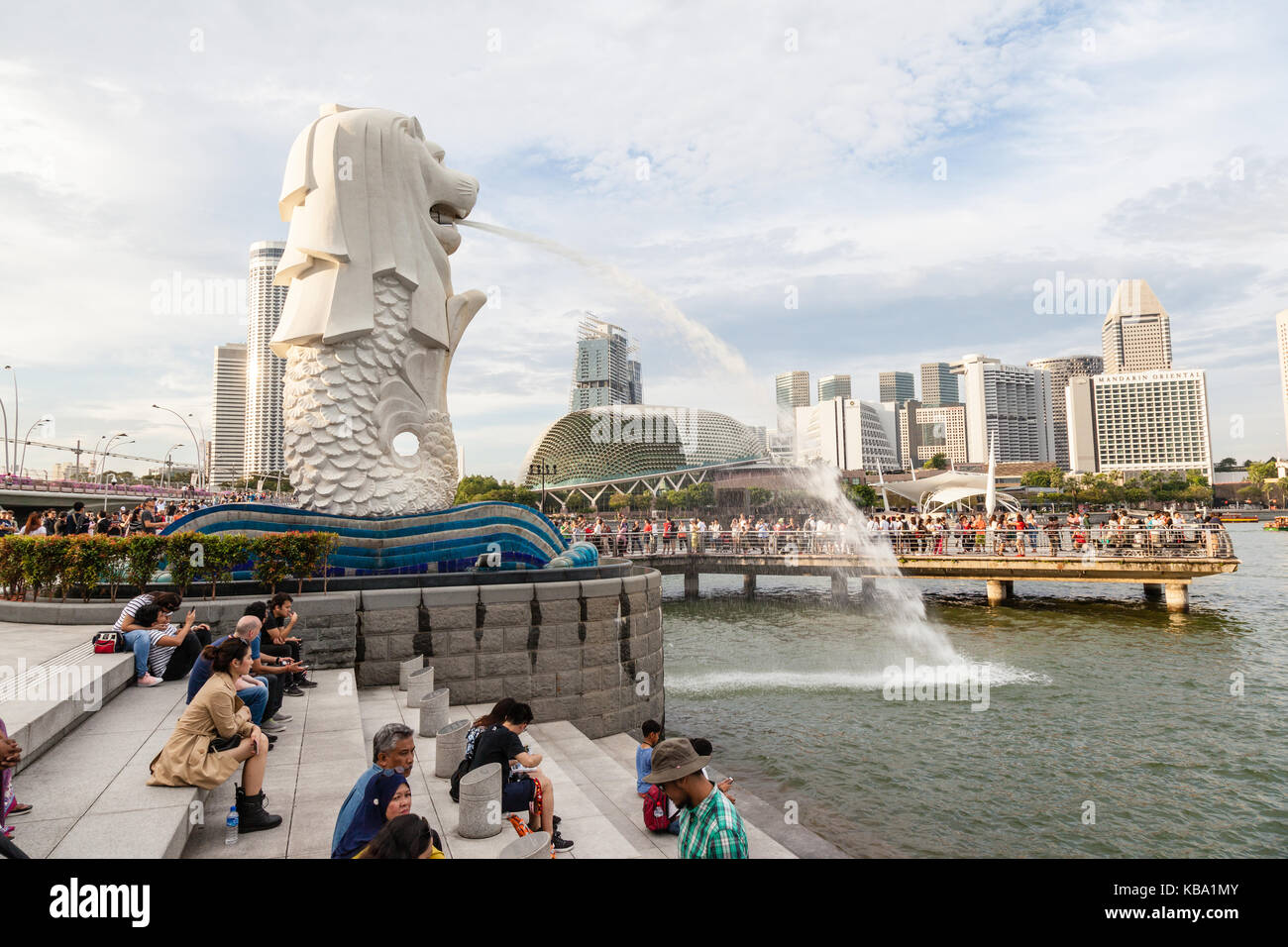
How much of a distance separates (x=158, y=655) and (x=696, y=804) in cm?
637

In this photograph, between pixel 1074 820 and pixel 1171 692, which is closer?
pixel 1074 820

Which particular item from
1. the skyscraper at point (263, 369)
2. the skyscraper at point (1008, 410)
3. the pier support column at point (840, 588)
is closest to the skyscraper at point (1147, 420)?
the skyscraper at point (1008, 410)

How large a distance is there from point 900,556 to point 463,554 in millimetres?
17424

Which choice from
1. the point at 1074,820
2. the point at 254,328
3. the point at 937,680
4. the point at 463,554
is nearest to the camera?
the point at 1074,820

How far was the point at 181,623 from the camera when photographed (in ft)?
27.8

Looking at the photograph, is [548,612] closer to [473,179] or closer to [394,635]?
[394,635]

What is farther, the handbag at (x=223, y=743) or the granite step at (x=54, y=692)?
the granite step at (x=54, y=692)

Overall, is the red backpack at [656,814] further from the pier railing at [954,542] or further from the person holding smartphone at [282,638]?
the pier railing at [954,542]

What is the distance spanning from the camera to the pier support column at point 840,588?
1038 inches

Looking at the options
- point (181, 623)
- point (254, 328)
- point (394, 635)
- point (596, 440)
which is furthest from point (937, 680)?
point (254, 328)

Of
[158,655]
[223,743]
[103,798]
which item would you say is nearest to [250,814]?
[223,743]

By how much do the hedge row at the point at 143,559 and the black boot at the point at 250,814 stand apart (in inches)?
210

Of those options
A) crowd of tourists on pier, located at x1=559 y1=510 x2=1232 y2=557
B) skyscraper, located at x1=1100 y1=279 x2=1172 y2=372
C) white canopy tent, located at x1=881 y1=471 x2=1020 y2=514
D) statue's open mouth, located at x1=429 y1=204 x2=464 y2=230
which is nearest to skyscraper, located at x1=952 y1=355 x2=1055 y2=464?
skyscraper, located at x1=1100 y1=279 x2=1172 y2=372

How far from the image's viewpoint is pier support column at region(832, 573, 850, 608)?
86.5ft
